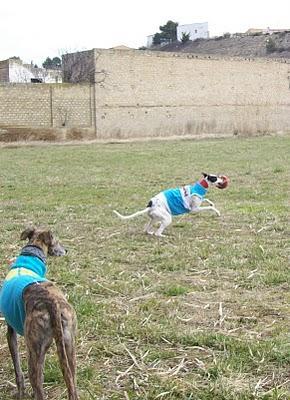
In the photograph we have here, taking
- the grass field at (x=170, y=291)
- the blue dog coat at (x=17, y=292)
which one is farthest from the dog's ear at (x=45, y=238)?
the grass field at (x=170, y=291)

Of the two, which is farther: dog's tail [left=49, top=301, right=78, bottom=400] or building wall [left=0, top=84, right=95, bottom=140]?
building wall [left=0, top=84, right=95, bottom=140]

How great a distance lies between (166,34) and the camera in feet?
270

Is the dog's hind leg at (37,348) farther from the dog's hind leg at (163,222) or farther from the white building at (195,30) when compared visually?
the white building at (195,30)

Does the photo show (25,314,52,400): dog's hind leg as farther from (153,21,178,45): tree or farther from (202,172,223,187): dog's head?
(153,21,178,45): tree

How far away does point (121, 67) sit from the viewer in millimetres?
37156

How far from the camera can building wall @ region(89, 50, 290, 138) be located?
36906 millimetres

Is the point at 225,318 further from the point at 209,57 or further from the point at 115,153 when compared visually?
the point at 209,57

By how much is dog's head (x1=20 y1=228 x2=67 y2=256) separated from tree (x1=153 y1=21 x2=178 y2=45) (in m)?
79.0

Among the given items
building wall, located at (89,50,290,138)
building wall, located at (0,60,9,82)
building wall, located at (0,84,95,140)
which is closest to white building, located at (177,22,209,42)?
building wall, located at (89,50,290,138)

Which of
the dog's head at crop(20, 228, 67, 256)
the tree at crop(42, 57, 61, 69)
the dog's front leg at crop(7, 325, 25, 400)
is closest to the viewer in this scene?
the dog's front leg at crop(7, 325, 25, 400)

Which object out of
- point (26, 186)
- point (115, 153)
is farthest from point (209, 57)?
point (26, 186)

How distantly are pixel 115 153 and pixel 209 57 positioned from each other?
18.7 meters

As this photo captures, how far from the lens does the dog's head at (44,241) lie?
4.89m

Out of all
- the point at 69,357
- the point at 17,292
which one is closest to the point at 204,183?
the point at 17,292
